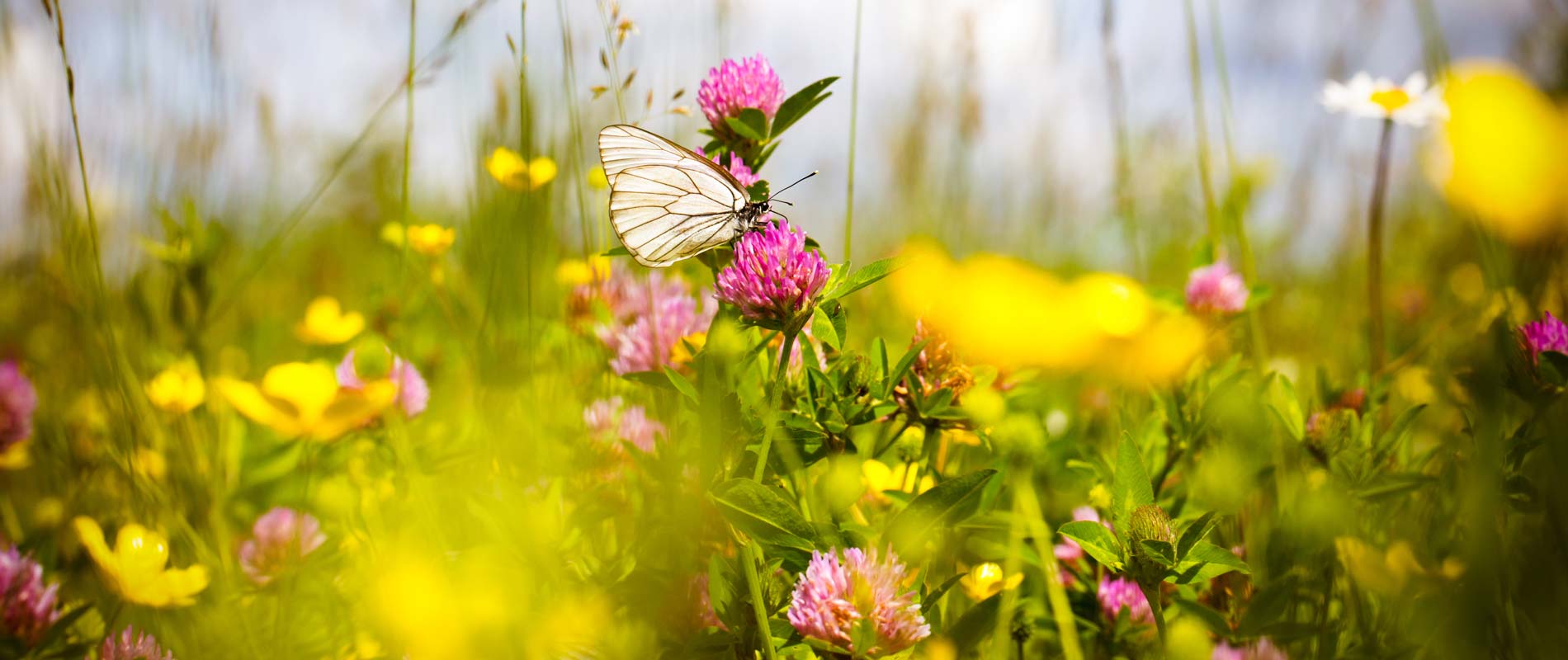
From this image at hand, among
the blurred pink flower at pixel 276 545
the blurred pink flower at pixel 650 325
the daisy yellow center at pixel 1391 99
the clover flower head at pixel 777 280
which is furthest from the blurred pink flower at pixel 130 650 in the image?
the daisy yellow center at pixel 1391 99

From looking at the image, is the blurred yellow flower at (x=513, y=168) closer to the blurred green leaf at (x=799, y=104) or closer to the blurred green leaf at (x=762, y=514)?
the blurred green leaf at (x=799, y=104)

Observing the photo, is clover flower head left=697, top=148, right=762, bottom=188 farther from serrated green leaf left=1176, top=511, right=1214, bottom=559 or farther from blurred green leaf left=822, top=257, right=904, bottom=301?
serrated green leaf left=1176, top=511, right=1214, bottom=559

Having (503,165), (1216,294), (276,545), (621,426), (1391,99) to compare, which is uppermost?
(1391,99)

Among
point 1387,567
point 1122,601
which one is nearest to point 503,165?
point 1122,601

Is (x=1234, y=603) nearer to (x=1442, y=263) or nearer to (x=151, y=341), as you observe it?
(x=151, y=341)

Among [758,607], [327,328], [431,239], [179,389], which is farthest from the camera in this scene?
[431,239]

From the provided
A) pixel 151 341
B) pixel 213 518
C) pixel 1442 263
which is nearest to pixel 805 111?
pixel 213 518

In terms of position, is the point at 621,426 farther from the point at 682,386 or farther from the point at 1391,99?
the point at 1391,99
